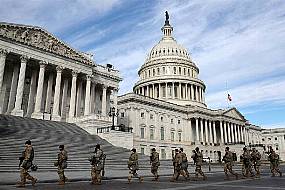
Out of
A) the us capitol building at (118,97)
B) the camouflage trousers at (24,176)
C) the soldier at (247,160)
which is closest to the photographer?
the camouflage trousers at (24,176)

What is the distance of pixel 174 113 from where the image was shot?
77.8 meters

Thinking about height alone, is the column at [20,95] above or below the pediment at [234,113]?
below

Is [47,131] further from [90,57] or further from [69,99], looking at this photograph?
[90,57]

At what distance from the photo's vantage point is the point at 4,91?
4256 cm

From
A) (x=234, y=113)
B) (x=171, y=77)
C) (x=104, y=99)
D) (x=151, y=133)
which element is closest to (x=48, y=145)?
(x=104, y=99)

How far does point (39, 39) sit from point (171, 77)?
5742 cm

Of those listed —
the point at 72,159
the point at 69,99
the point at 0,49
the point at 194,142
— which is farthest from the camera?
the point at 194,142

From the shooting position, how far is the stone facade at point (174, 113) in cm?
6700

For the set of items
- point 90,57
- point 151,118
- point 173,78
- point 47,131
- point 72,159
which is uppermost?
point 173,78

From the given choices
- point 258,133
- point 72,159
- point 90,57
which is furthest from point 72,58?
point 258,133

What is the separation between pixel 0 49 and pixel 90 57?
1719 centimetres

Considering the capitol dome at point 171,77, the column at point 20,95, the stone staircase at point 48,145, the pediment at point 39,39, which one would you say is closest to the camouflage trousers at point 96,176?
the stone staircase at point 48,145

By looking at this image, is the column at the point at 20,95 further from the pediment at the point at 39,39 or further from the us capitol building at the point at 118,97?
the pediment at the point at 39,39

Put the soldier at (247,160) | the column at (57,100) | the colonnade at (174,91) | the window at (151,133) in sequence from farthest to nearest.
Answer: the colonnade at (174,91)
the window at (151,133)
the column at (57,100)
the soldier at (247,160)
